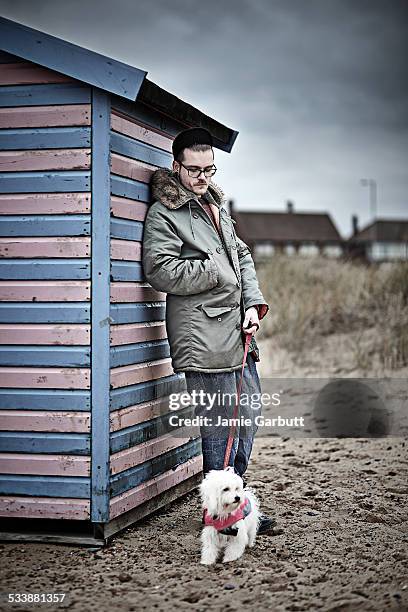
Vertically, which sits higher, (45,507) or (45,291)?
(45,291)

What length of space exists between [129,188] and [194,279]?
734 millimetres

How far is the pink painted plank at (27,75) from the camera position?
4828 mm

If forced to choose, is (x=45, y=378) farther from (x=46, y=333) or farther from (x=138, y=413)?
(x=138, y=413)

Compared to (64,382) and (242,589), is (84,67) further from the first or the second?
(242,589)

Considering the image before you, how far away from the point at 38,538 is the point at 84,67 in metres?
2.87

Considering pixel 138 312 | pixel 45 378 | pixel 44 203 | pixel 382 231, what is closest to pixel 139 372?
pixel 138 312

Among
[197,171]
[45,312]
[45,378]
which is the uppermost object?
[197,171]

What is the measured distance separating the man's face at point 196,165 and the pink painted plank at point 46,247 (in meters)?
0.83

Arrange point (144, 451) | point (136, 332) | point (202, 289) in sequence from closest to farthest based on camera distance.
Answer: point (202, 289) < point (136, 332) < point (144, 451)

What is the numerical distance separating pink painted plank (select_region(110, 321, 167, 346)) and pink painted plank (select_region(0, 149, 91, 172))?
3.32ft

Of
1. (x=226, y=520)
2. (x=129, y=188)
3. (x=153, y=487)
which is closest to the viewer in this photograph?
(x=226, y=520)

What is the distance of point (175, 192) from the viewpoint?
5129 millimetres

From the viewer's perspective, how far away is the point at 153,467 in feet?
17.7

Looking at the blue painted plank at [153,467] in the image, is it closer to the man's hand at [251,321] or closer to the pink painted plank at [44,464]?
the pink painted plank at [44,464]
